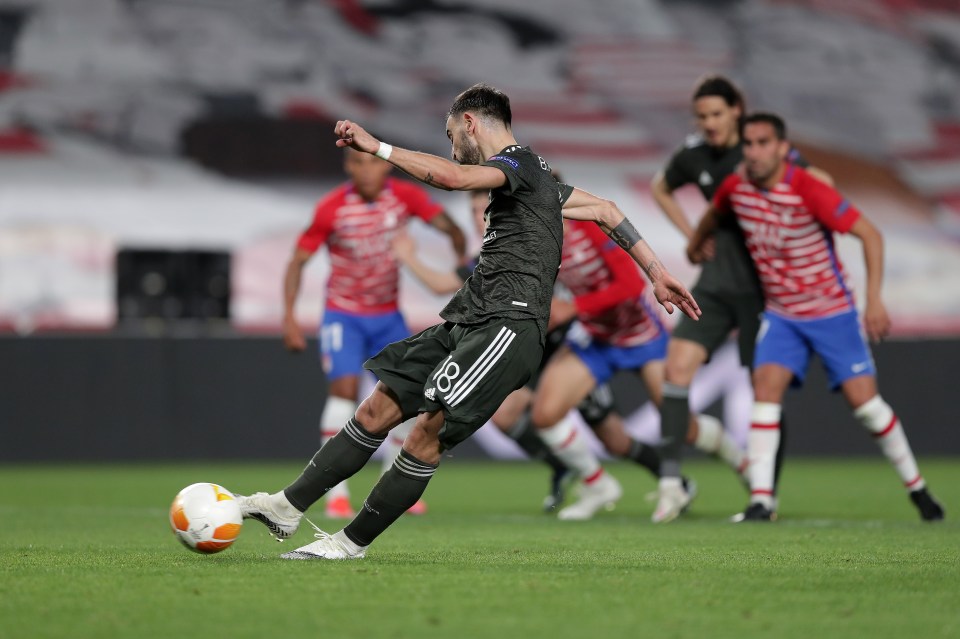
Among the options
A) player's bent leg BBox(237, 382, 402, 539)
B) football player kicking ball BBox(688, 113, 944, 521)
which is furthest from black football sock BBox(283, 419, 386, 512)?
football player kicking ball BBox(688, 113, 944, 521)

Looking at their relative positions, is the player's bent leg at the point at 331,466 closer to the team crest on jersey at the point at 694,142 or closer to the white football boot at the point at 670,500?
the white football boot at the point at 670,500

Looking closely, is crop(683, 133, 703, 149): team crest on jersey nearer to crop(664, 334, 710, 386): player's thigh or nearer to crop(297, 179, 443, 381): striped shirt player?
crop(664, 334, 710, 386): player's thigh

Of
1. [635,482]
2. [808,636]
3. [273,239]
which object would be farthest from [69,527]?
[273,239]

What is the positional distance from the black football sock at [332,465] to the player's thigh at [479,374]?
31 centimetres

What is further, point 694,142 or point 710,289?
point 694,142

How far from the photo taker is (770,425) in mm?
7695

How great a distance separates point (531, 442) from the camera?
902 centimetres

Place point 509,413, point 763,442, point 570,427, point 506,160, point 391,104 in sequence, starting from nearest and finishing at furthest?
point 506,160 < point 763,442 < point 570,427 < point 509,413 < point 391,104

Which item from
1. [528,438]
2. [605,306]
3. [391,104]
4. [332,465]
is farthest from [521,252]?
[391,104]

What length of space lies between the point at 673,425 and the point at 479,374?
314 centimetres

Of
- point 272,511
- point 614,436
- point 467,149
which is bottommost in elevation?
point 614,436

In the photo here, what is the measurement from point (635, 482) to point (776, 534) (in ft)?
16.2

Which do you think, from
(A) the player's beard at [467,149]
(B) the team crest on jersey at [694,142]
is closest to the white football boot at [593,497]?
(B) the team crest on jersey at [694,142]

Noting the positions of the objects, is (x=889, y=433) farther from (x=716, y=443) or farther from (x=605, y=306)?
(x=605, y=306)
